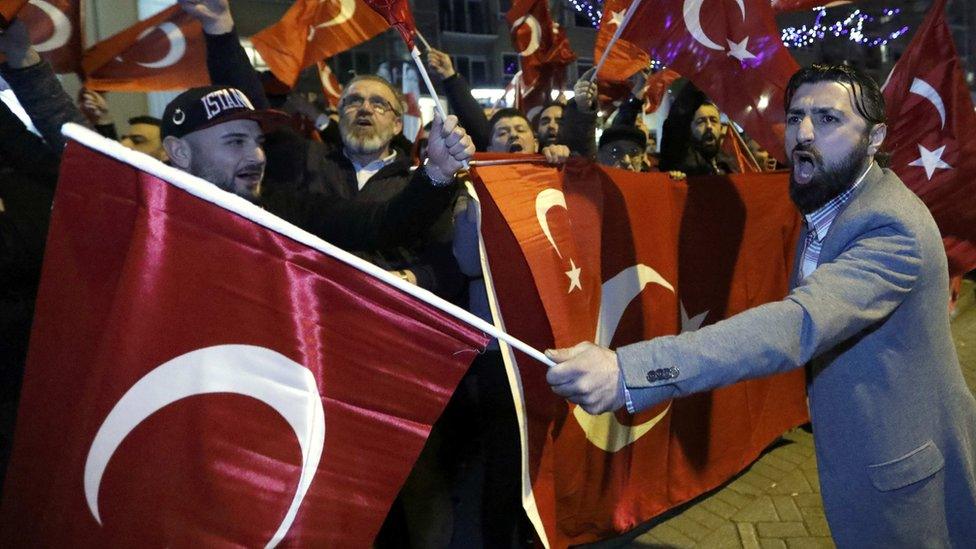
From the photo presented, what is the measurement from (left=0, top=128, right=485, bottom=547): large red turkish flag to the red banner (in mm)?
3047

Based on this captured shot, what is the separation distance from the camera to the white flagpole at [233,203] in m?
1.39

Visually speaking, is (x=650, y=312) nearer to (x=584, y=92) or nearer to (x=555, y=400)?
(x=555, y=400)

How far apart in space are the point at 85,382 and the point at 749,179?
3494 mm

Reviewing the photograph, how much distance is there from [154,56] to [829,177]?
4.04 m

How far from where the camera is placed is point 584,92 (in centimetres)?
357

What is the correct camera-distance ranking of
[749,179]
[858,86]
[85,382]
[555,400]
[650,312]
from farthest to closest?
[749,179] < [650,312] < [555,400] < [858,86] < [85,382]

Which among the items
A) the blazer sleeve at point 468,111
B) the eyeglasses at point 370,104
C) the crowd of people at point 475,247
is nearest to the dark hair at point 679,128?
the crowd of people at point 475,247

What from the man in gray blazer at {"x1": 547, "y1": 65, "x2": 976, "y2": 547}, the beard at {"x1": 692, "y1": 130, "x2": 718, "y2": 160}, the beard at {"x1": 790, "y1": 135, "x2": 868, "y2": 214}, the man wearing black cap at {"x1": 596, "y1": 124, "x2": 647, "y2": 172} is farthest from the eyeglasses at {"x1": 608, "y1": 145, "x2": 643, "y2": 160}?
the beard at {"x1": 790, "y1": 135, "x2": 868, "y2": 214}

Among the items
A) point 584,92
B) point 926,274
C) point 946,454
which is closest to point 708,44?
→ point 584,92

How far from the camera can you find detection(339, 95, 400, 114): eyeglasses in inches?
135

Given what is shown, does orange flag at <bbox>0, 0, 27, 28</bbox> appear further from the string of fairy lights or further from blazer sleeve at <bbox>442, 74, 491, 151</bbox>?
the string of fairy lights

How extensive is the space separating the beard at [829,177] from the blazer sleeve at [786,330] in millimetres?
260

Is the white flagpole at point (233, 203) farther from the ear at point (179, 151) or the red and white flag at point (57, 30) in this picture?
the red and white flag at point (57, 30)

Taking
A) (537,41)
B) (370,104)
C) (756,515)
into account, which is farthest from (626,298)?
(537,41)
